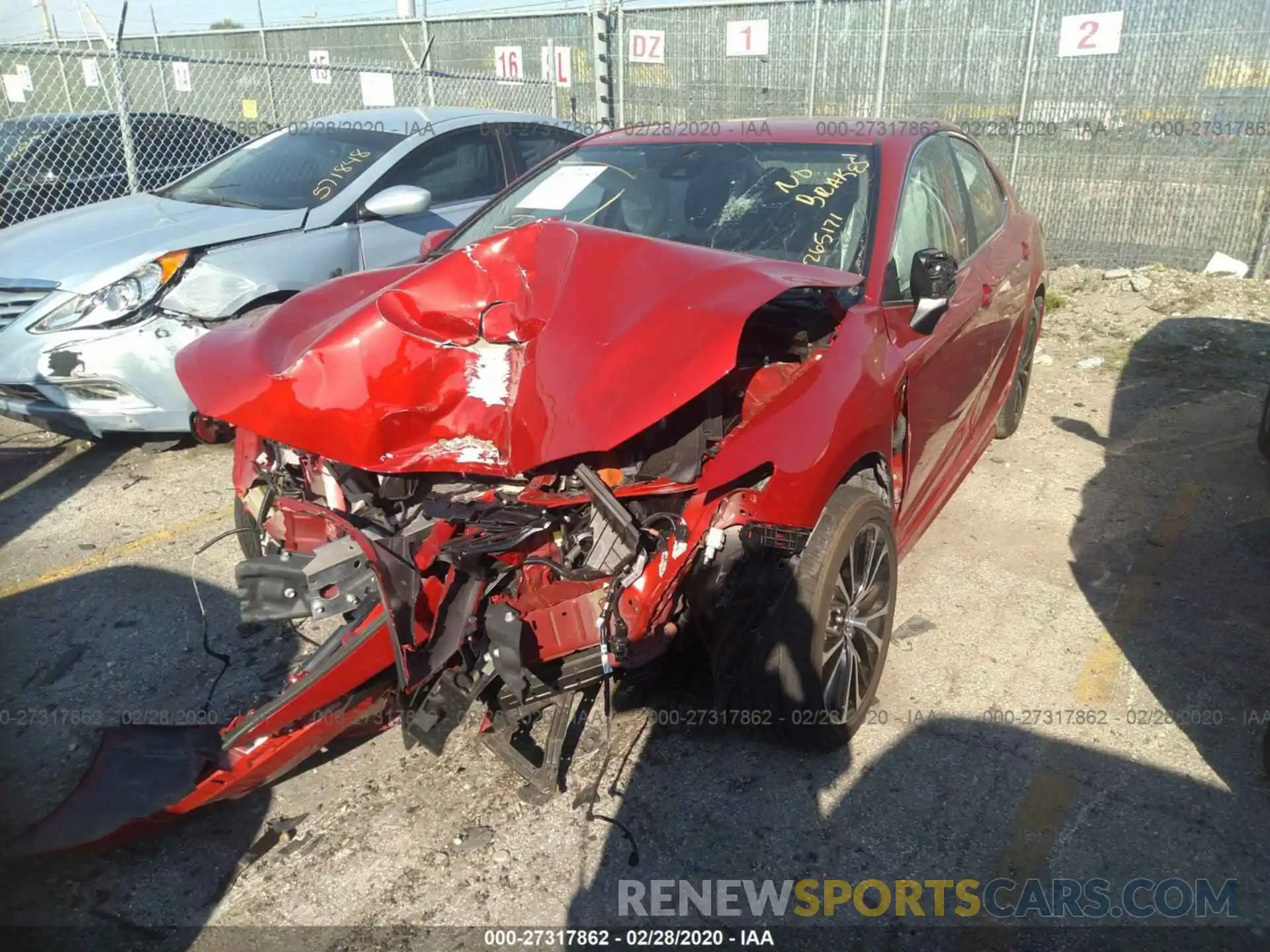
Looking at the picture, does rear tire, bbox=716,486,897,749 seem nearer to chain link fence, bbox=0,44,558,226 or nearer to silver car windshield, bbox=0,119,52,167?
chain link fence, bbox=0,44,558,226

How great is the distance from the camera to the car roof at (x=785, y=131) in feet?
12.3

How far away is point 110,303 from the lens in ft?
16.4

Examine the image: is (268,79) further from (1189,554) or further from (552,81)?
(1189,554)

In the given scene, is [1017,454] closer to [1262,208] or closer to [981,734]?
[981,734]

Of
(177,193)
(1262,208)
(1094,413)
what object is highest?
(177,193)

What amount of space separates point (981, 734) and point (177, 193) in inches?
236

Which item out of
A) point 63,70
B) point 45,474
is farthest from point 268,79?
point 45,474

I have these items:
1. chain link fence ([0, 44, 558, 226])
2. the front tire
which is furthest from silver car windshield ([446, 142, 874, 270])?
chain link fence ([0, 44, 558, 226])

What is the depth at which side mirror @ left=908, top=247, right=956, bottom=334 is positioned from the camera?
312cm

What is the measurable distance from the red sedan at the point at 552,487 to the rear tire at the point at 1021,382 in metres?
2.62

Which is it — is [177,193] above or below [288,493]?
above

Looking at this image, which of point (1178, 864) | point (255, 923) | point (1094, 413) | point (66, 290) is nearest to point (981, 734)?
point (1178, 864)

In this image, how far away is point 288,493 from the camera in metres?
3.12

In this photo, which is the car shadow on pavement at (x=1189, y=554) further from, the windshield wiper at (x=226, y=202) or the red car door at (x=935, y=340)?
the windshield wiper at (x=226, y=202)
